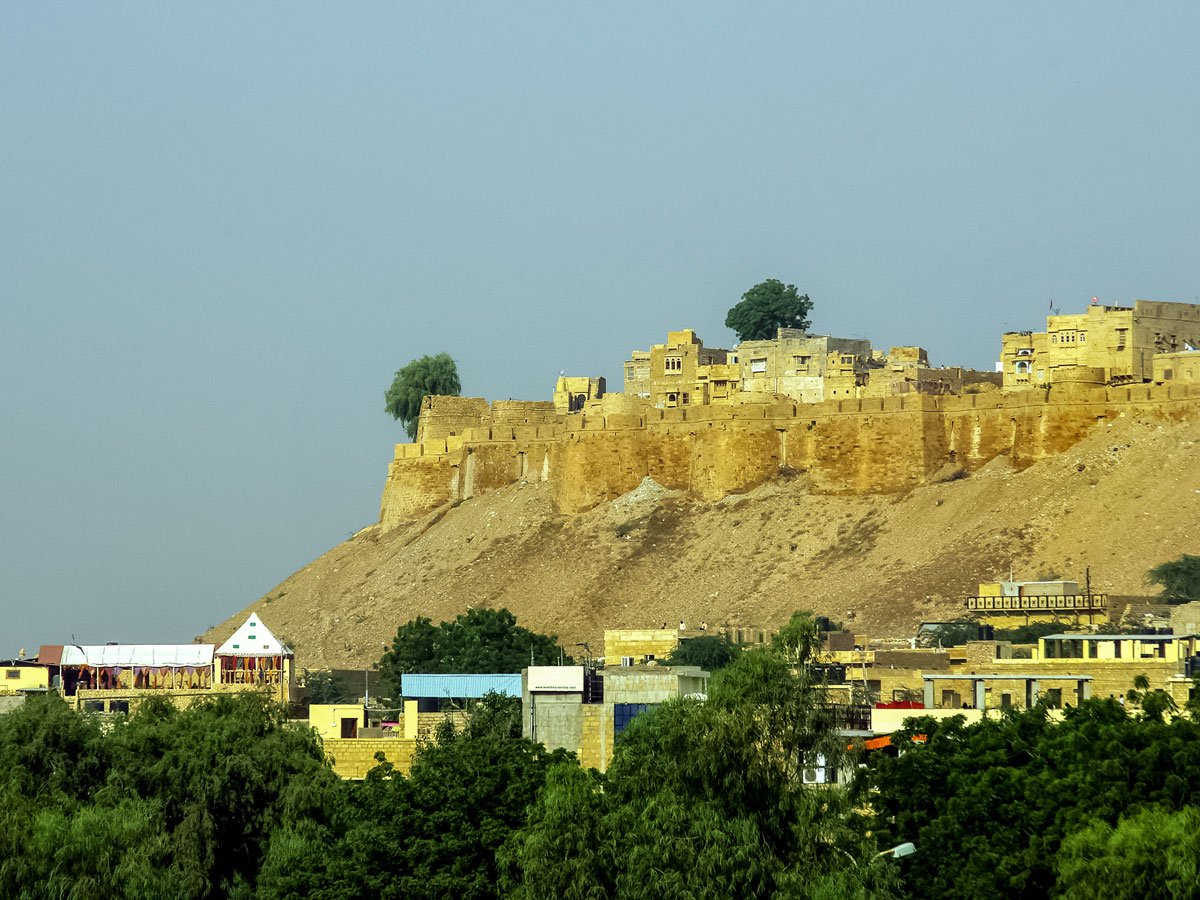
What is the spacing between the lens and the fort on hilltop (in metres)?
78.6

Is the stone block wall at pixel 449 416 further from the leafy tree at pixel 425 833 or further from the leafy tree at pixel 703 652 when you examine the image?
the leafy tree at pixel 425 833

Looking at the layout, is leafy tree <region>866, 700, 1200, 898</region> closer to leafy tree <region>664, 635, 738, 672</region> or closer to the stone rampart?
leafy tree <region>664, 635, 738, 672</region>

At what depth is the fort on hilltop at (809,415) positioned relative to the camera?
78562 mm

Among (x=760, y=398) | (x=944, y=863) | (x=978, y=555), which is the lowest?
(x=944, y=863)

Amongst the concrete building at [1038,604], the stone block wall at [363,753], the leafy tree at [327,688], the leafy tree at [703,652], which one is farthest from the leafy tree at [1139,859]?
the concrete building at [1038,604]

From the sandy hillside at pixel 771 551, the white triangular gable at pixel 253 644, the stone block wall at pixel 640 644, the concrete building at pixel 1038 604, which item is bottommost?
the white triangular gable at pixel 253 644

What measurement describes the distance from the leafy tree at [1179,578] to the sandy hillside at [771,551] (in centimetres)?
52

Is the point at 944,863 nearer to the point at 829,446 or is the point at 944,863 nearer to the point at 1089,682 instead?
the point at 1089,682

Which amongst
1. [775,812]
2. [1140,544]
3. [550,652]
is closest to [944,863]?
[775,812]

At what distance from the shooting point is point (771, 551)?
78.9 m

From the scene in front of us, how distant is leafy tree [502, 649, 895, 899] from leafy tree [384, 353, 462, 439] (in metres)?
76.1

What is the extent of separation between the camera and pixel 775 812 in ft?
95.0

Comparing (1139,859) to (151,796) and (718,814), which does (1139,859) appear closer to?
(718,814)

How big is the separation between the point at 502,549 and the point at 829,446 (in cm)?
1158
